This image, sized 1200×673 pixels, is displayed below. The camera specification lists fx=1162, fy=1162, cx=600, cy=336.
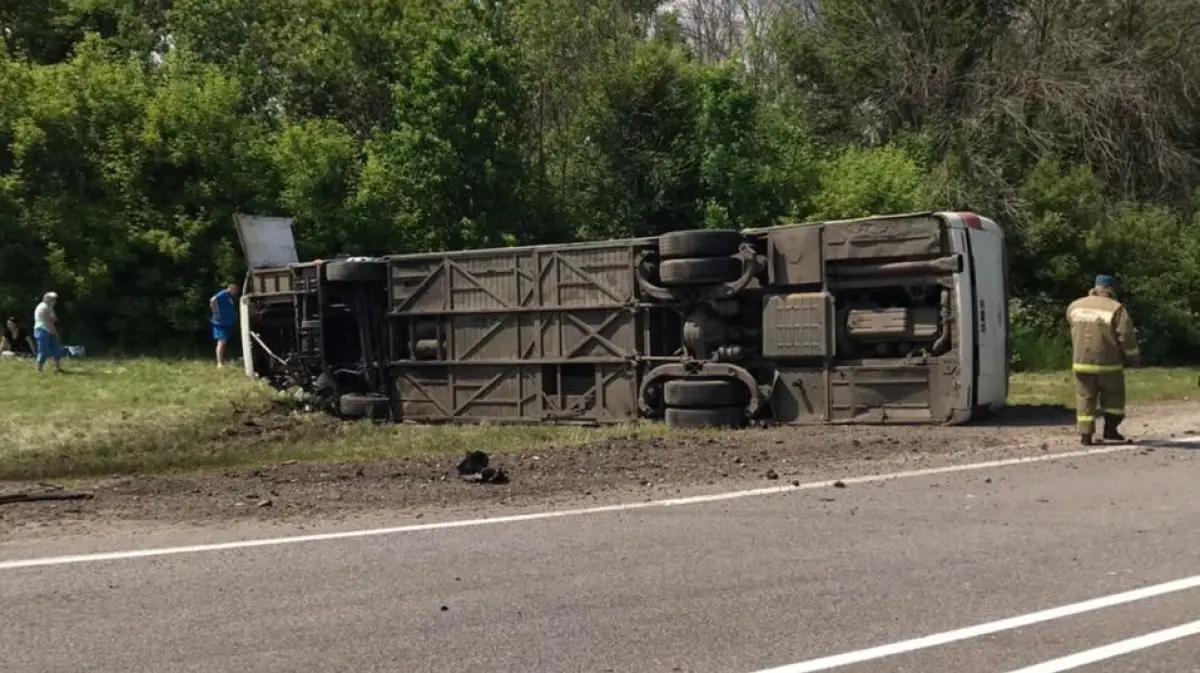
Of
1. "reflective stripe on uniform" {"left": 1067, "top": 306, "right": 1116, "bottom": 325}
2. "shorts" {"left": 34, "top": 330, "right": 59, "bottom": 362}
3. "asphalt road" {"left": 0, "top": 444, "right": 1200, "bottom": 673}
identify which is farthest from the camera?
"shorts" {"left": 34, "top": 330, "right": 59, "bottom": 362}

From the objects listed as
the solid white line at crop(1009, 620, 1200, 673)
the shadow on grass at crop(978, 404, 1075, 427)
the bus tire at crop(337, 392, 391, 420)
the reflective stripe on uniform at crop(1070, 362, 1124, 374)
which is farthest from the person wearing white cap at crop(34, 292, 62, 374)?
the solid white line at crop(1009, 620, 1200, 673)

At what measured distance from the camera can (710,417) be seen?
14.3 metres

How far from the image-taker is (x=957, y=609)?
5828 millimetres

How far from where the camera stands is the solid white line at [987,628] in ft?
16.2

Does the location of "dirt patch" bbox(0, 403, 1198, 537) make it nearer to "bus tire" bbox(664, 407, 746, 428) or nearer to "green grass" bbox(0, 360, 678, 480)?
"bus tire" bbox(664, 407, 746, 428)

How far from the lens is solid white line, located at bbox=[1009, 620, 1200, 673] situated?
16.0 feet

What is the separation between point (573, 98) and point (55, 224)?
1415 centimetres

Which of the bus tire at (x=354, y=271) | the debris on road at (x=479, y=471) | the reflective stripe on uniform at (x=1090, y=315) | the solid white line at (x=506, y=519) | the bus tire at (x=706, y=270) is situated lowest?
the solid white line at (x=506, y=519)

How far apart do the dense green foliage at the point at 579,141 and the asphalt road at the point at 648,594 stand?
691 inches

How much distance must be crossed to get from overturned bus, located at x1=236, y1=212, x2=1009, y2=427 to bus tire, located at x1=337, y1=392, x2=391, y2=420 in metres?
0.03

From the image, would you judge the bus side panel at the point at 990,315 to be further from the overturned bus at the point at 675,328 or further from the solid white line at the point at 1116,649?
the solid white line at the point at 1116,649

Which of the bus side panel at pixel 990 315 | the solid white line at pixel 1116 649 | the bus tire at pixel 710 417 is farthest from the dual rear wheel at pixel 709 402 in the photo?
the solid white line at pixel 1116 649

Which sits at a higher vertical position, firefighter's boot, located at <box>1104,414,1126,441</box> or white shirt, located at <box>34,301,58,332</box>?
white shirt, located at <box>34,301,58,332</box>

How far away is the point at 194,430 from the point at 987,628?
40.3ft
